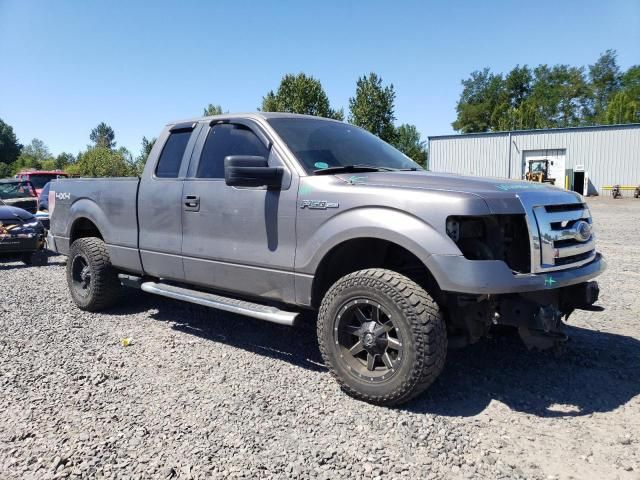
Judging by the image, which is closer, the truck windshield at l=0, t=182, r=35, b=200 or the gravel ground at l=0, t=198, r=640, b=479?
the gravel ground at l=0, t=198, r=640, b=479

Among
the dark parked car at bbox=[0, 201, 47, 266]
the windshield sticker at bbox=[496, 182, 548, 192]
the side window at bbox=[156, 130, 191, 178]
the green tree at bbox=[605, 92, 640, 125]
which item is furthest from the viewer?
the green tree at bbox=[605, 92, 640, 125]

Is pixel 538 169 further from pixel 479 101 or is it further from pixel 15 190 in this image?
pixel 479 101

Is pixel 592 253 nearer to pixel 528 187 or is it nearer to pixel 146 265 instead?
pixel 528 187

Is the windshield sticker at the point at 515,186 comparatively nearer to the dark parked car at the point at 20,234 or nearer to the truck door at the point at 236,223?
the truck door at the point at 236,223

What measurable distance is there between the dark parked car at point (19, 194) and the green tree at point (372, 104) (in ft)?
91.1

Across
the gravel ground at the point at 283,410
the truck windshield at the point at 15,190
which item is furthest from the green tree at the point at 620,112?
the gravel ground at the point at 283,410

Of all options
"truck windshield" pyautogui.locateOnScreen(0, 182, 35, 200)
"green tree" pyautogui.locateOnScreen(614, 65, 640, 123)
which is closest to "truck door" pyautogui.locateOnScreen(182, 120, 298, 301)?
"truck windshield" pyautogui.locateOnScreen(0, 182, 35, 200)

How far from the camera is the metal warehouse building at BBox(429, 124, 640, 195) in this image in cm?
3303

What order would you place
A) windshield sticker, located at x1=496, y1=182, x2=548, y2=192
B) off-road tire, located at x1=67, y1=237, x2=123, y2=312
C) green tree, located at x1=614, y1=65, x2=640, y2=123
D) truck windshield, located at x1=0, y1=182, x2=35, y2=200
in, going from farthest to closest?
green tree, located at x1=614, y1=65, x2=640, y2=123
truck windshield, located at x1=0, y1=182, x2=35, y2=200
off-road tire, located at x1=67, y1=237, x2=123, y2=312
windshield sticker, located at x1=496, y1=182, x2=548, y2=192

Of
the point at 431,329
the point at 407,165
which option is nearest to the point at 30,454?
the point at 431,329

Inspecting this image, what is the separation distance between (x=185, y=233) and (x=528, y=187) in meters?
2.87

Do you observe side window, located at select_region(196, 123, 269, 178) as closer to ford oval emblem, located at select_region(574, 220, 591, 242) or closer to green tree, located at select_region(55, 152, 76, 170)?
ford oval emblem, located at select_region(574, 220, 591, 242)

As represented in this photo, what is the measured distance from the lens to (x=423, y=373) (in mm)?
3168

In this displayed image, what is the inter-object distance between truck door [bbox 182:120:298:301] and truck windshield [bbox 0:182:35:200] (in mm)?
12162
